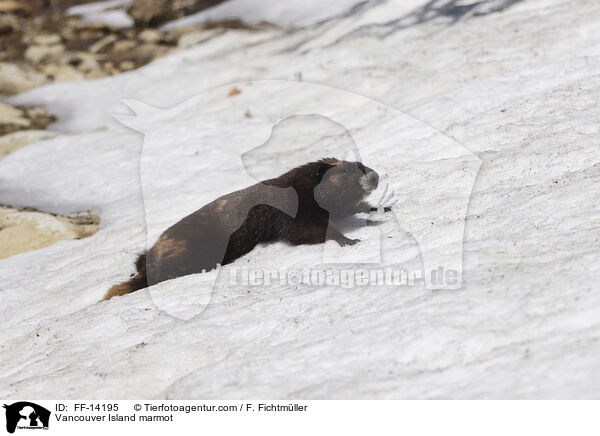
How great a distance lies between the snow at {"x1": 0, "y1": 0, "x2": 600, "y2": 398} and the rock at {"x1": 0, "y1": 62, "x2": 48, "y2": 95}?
2.04ft

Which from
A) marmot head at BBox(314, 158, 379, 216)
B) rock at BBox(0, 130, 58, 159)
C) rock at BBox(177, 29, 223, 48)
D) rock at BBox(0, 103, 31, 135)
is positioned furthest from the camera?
rock at BBox(177, 29, 223, 48)

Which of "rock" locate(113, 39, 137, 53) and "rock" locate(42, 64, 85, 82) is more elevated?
"rock" locate(113, 39, 137, 53)

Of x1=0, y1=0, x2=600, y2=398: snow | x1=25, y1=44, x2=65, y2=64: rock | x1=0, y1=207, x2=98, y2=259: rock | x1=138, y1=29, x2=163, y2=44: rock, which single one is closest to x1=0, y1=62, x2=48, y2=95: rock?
x1=0, y1=0, x2=600, y2=398: snow

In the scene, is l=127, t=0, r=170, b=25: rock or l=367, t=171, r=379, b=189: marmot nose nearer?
l=367, t=171, r=379, b=189: marmot nose

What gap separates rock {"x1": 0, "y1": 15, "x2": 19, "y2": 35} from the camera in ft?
55.1

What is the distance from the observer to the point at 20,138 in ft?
35.7

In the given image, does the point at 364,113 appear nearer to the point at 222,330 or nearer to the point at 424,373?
the point at 222,330

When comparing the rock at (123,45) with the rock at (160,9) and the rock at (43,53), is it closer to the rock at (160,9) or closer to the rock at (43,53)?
the rock at (160,9)

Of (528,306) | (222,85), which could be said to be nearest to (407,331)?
(528,306)

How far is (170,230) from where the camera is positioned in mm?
6070

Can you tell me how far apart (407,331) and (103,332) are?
277 centimetres

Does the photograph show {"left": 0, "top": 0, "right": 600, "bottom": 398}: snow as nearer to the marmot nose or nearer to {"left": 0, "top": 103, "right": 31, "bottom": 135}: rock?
the marmot nose

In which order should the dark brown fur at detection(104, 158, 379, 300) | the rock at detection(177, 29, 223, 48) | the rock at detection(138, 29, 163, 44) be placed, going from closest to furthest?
the dark brown fur at detection(104, 158, 379, 300)
the rock at detection(177, 29, 223, 48)
the rock at detection(138, 29, 163, 44)
